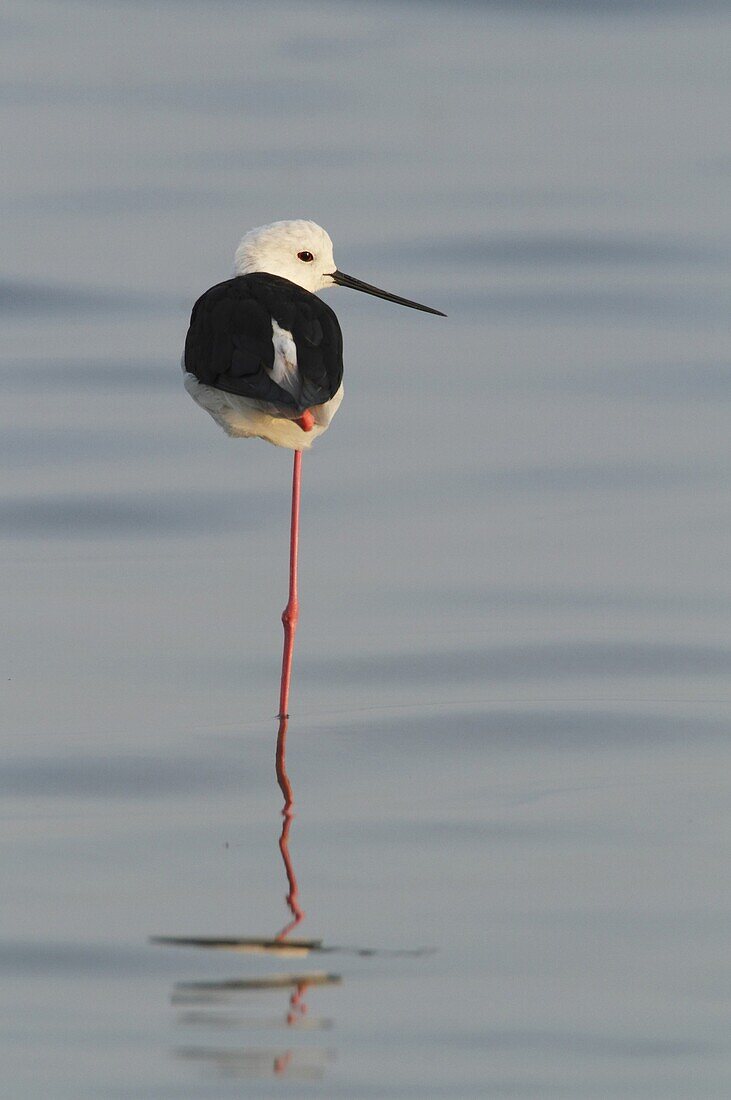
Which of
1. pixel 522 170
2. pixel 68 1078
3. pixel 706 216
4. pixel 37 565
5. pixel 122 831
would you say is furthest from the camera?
pixel 522 170

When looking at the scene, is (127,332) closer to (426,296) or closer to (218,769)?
(426,296)

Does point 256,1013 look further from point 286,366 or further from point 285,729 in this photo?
point 286,366

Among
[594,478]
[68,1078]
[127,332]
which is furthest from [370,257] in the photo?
Answer: [68,1078]

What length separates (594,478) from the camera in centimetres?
920

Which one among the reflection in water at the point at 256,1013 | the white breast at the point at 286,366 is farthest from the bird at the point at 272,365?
the reflection in water at the point at 256,1013

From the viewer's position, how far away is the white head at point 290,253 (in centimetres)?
741

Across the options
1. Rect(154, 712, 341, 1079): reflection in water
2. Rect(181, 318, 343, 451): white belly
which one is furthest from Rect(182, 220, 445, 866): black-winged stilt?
Rect(154, 712, 341, 1079): reflection in water

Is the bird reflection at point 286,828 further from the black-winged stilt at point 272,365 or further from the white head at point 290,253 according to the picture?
the white head at point 290,253

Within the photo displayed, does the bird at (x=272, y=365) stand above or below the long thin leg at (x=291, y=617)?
above

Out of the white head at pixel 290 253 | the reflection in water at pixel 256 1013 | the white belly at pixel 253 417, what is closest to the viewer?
the reflection in water at pixel 256 1013

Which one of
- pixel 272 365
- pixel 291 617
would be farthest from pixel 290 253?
pixel 291 617

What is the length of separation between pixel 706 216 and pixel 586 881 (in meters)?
9.72

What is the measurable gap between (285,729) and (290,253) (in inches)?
69.1

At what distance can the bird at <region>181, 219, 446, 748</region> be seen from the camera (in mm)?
6520
